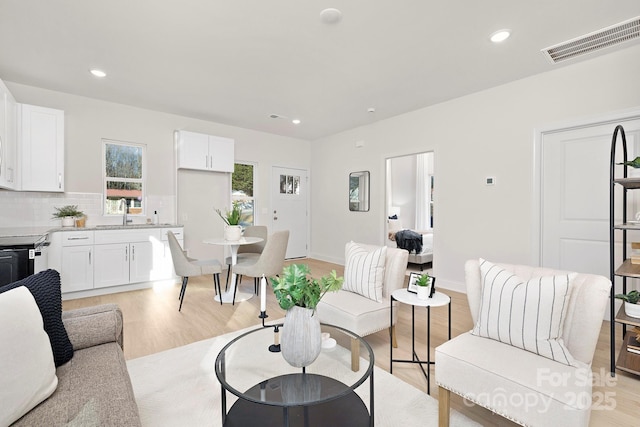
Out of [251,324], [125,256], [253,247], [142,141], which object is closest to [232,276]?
[253,247]

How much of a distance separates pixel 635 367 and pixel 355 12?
10.6 feet

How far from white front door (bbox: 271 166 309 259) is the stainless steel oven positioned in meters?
3.82

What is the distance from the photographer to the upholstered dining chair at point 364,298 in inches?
86.5

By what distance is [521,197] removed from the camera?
357 centimetres

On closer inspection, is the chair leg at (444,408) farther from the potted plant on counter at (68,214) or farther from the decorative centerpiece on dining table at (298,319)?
the potted plant on counter at (68,214)

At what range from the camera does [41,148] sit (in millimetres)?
3754

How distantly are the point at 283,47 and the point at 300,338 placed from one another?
2.62 m

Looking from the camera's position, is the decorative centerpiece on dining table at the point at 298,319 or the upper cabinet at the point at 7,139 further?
the upper cabinet at the point at 7,139

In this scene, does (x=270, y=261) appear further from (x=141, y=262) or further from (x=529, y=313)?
(x=529, y=313)

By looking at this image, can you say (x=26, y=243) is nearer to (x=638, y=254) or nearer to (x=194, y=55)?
(x=194, y=55)

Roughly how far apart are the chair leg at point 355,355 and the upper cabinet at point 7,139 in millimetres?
3848

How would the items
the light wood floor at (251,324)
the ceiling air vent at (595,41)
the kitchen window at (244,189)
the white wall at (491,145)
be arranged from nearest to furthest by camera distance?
1. the light wood floor at (251,324)
2. the ceiling air vent at (595,41)
3. the white wall at (491,145)
4. the kitchen window at (244,189)

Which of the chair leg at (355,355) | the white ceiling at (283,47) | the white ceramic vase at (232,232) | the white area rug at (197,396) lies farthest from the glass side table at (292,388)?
the white ceiling at (283,47)

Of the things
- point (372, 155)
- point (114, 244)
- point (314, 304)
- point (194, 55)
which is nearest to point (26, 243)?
point (114, 244)
